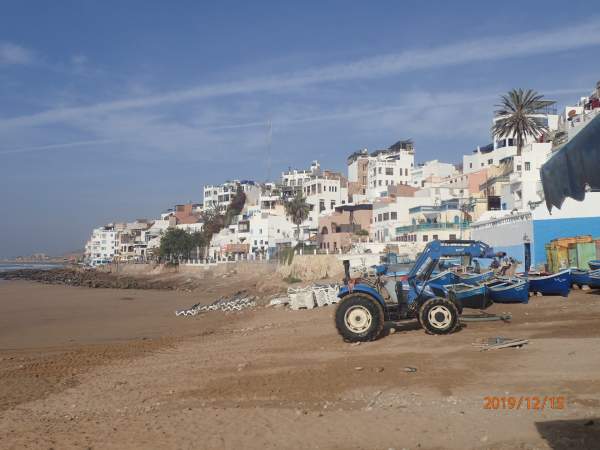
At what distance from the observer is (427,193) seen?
6525 cm

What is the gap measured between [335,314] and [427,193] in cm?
5318

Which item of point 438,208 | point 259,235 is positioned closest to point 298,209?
point 259,235

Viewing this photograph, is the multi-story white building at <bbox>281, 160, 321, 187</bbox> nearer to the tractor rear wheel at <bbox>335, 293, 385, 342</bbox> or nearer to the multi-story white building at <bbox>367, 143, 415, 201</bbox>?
the multi-story white building at <bbox>367, 143, 415, 201</bbox>

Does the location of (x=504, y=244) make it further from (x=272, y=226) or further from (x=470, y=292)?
(x=272, y=226)

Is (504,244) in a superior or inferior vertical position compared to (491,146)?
inferior

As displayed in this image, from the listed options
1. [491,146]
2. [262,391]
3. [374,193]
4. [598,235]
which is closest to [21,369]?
[262,391]

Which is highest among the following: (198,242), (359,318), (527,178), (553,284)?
(527,178)

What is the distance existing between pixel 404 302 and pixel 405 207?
1900 inches

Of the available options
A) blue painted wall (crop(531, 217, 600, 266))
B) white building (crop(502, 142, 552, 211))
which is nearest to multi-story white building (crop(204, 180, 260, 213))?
white building (crop(502, 142, 552, 211))

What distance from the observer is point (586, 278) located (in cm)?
2088

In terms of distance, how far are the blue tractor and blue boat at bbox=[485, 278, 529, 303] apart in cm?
472

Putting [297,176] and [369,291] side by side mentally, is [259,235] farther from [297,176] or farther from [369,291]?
[369,291]

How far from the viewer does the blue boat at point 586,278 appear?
20203 millimetres

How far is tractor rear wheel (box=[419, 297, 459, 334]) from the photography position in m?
13.9
